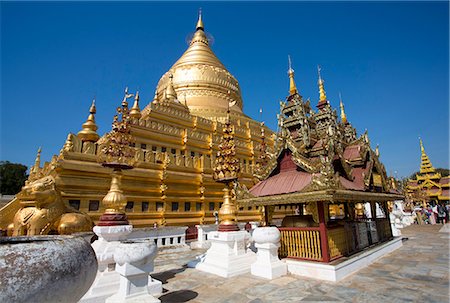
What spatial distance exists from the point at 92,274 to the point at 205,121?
21.6 meters

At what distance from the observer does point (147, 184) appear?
1534 centimetres

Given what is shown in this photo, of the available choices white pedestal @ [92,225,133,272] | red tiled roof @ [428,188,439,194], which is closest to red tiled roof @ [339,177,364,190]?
white pedestal @ [92,225,133,272]

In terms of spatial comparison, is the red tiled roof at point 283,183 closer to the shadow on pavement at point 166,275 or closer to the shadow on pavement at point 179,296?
the shadow on pavement at point 166,275

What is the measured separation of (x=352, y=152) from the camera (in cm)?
1124

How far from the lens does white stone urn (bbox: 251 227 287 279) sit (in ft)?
23.8

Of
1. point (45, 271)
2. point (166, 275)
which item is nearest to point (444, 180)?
point (166, 275)

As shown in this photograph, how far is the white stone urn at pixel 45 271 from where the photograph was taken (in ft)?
5.48

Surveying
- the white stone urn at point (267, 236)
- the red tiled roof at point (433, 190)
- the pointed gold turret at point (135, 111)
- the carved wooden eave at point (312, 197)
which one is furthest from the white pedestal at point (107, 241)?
the red tiled roof at point (433, 190)

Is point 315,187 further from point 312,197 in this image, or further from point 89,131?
point 89,131

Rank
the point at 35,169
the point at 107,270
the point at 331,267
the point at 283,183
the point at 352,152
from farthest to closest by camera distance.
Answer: the point at 35,169 < the point at 352,152 < the point at 283,183 < the point at 331,267 < the point at 107,270

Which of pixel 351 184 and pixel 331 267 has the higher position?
pixel 351 184

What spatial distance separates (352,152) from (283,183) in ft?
14.6

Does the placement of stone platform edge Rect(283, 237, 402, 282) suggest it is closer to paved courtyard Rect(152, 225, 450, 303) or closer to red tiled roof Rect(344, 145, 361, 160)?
paved courtyard Rect(152, 225, 450, 303)

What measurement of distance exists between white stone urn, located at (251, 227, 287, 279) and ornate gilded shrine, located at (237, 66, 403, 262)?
938 millimetres
